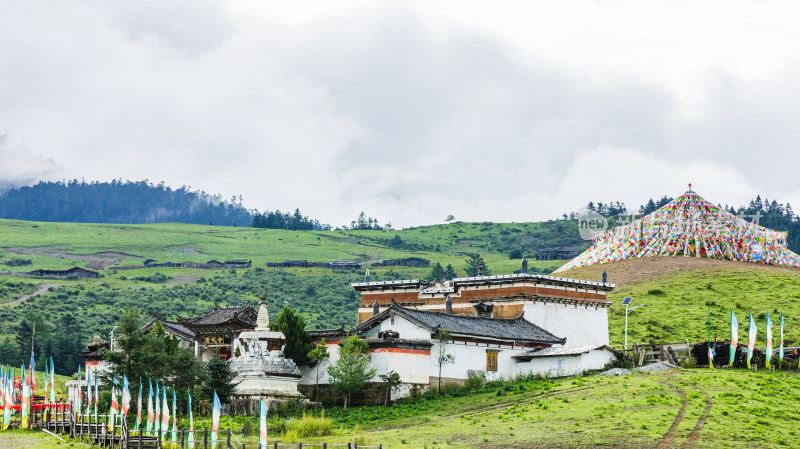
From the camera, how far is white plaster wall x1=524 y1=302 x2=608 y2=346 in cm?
7725

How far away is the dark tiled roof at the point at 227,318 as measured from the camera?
236 ft

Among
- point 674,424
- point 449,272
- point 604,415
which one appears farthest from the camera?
point 449,272

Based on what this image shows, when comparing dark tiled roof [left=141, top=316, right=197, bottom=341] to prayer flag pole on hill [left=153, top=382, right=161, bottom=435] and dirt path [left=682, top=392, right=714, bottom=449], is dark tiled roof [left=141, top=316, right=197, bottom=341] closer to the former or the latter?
prayer flag pole on hill [left=153, top=382, right=161, bottom=435]

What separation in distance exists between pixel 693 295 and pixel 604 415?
213 feet

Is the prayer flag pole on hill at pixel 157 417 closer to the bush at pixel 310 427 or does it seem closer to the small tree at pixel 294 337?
the bush at pixel 310 427

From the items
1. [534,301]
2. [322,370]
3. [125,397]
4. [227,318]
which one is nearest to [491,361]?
[322,370]

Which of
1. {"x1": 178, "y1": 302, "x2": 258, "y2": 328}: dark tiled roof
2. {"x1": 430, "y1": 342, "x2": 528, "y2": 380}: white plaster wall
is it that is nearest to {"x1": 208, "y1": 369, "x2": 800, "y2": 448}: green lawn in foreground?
{"x1": 430, "y1": 342, "x2": 528, "y2": 380}: white plaster wall

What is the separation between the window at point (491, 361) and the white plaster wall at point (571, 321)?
10989mm

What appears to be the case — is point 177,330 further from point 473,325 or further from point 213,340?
point 473,325

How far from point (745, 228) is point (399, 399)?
85.0m

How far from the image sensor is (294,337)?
215ft

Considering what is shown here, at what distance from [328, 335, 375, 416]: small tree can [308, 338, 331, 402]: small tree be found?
1.89 metres

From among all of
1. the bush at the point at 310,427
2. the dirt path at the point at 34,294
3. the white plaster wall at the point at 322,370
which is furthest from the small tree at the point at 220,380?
the dirt path at the point at 34,294

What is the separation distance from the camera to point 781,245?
5325 inches
